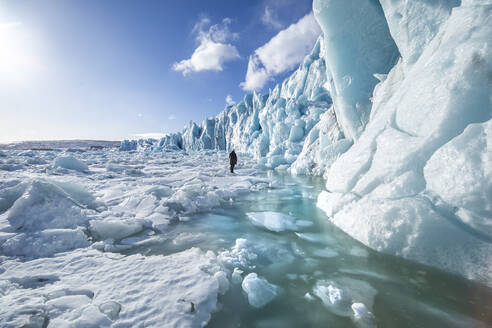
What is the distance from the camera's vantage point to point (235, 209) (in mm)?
4945

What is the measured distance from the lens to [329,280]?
2.16m

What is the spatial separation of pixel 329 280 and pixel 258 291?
2.61 feet

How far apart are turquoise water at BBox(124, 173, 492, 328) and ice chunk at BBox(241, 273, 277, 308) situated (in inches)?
2.0

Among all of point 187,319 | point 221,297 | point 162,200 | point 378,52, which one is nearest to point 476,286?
point 221,297

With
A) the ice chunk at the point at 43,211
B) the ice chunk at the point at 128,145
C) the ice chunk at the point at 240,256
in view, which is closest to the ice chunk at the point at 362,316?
the ice chunk at the point at 240,256

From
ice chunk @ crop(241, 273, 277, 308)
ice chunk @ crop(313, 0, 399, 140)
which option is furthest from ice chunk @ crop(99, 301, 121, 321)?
ice chunk @ crop(313, 0, 399, 140)

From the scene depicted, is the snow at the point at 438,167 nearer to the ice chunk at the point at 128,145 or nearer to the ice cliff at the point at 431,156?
the ice cliff at the point at 431,156

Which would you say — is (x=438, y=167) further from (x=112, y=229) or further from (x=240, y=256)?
(x=112, y=229)

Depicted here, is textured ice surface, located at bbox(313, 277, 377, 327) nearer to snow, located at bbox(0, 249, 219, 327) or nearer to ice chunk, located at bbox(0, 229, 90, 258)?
snow, located at bbox(0, 249, 219, 327)

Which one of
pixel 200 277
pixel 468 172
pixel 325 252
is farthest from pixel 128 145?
pixel 468 172

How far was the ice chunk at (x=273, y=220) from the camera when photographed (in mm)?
3697

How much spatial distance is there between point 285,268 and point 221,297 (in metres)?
0.86

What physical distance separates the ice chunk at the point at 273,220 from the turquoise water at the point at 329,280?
0.70 ft

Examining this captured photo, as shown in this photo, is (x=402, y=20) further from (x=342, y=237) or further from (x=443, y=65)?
(x=342, y=237)
